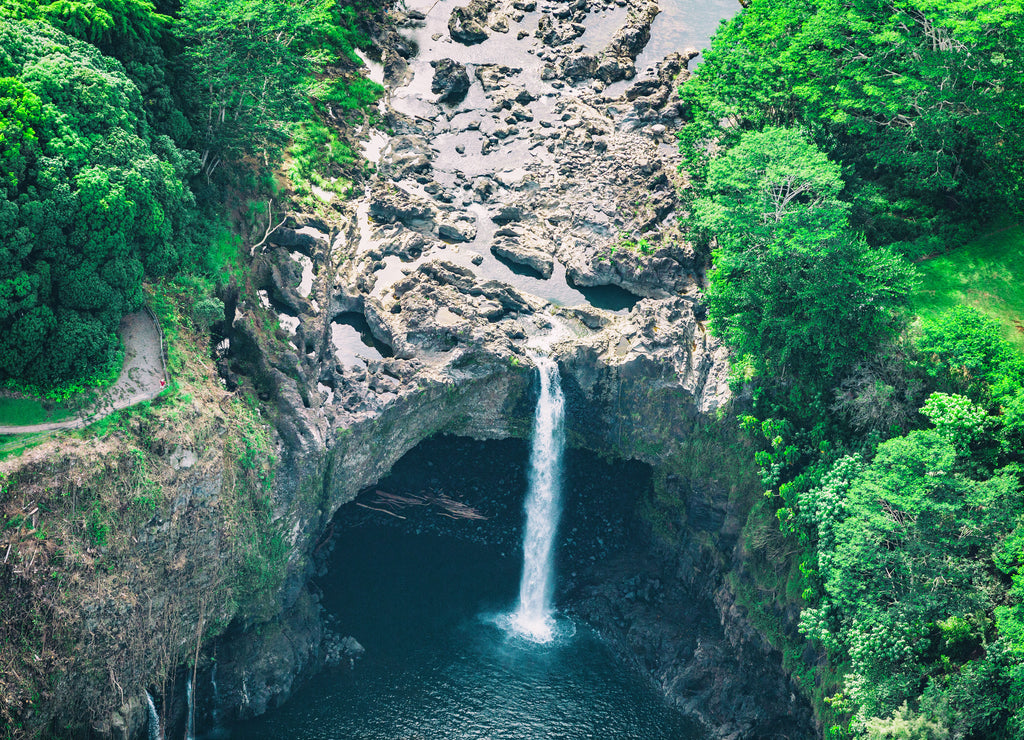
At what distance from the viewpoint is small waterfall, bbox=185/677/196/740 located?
44250mm

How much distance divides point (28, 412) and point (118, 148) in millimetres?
10631

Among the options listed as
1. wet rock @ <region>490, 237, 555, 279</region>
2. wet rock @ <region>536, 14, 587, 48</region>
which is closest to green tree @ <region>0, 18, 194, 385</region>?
wet rock @ <region>490, 237, 555, 279</region>

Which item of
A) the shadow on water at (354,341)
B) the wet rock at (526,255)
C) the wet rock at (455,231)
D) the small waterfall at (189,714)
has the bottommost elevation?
the small waterfall at (189,714)

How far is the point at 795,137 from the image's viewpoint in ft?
156

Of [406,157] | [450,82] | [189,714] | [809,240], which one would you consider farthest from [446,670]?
[450,82]

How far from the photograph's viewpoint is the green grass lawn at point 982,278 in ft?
149

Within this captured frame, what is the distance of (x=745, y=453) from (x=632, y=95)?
25.1 meters

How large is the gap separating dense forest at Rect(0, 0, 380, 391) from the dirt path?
0.86 metres

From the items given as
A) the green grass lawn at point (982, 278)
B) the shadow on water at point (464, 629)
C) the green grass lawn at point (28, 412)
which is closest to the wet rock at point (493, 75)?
the shadow on water at point (464, 629)

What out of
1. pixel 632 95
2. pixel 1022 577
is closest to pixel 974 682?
pixel 1022 577

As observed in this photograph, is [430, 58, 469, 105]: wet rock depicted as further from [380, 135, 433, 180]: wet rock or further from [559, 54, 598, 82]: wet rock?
[559, 54, 598, 82]: wet rock

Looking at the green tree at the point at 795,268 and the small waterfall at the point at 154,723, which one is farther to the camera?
the green tree at the point at 795,268

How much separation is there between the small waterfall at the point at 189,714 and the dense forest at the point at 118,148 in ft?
48.0

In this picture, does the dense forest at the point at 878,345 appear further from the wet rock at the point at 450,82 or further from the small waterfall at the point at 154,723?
the small waterfall at the point at 154,723
